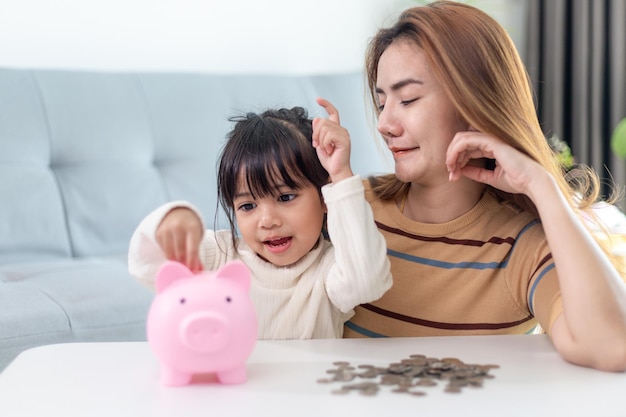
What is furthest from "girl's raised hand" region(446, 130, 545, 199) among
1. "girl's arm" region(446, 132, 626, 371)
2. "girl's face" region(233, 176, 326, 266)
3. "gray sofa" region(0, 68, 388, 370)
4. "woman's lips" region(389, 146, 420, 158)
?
"gray sofa" region(0, 68, 388, 370)

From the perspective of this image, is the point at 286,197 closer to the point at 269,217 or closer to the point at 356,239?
the point at 269,217

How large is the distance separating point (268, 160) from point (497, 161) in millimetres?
329

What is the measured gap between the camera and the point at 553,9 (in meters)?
3.91

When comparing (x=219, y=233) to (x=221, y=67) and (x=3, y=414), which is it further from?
(x=221, y=67)

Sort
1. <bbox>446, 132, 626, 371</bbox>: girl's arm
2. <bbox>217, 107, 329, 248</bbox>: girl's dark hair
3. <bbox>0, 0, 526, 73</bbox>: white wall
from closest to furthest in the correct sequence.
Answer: <bbox>446, 132, 626, 371</bbox>: girl's arm, <bbox>217, 107, 329, 248</bbox>: girl's dark hair, <bbox>0, 0, 526, 73</bbox>: white wall

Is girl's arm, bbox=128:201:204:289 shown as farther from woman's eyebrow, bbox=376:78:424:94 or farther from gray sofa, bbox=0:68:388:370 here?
gray sofa, bbox=0:68:388:370

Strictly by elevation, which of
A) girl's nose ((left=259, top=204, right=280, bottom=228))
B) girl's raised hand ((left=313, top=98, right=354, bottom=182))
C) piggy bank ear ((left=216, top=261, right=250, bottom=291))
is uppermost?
girl's raised hand ((left=313, top=98, right=354, bottom=182))

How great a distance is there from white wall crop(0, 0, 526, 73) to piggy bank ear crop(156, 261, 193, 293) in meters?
2.04

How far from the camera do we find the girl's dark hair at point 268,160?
1218 mm

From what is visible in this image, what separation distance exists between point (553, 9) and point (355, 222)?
3153 millimetres

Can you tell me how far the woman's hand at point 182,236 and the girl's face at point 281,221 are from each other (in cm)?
29

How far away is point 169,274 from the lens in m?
0.88

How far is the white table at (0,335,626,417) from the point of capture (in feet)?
2.70

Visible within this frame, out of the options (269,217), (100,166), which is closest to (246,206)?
(269,217)
